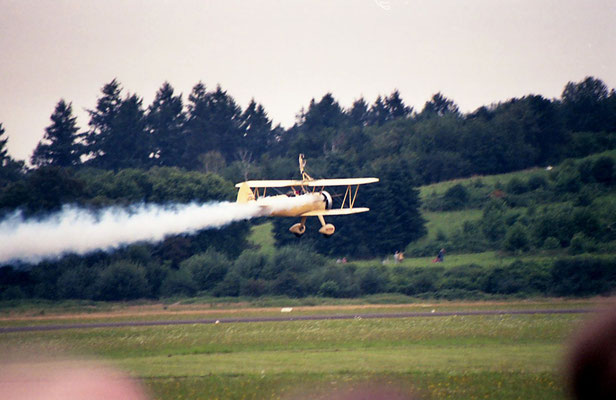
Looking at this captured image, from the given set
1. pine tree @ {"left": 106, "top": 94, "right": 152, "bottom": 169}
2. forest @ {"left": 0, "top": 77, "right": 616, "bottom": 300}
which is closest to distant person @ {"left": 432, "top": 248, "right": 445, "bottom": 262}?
forest @ {"left": 0, "top": 77, "right": 616, "bottom": 300}

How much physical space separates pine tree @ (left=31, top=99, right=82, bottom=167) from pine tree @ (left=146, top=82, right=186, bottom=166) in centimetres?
1164

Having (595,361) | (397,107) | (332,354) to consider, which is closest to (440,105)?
(397,107)

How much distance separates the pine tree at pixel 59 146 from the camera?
379ft

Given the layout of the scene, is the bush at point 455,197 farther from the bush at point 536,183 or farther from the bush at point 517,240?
Result: the bush at point 517,240

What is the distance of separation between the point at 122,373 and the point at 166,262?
4265cm

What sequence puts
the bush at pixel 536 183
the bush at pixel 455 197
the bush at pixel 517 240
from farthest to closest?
the bush at pixel 536 183
the bush at pixel 455 197
the bush at pixel 517 240

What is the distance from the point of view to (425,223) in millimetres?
85375

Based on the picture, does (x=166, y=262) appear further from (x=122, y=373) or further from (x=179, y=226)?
(x=122, y=373)

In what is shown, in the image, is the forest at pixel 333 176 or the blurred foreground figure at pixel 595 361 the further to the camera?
the forest at pixel 333 176

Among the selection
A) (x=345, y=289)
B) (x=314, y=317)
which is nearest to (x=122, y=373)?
(x=314, y=317)

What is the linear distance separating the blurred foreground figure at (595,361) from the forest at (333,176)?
59003 mm

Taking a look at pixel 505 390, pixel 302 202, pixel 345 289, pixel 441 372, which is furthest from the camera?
pixel 345 289

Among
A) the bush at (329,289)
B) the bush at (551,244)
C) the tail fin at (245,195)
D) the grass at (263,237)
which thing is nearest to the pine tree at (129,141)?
the grass at (263,237)

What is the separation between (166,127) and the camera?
128m
